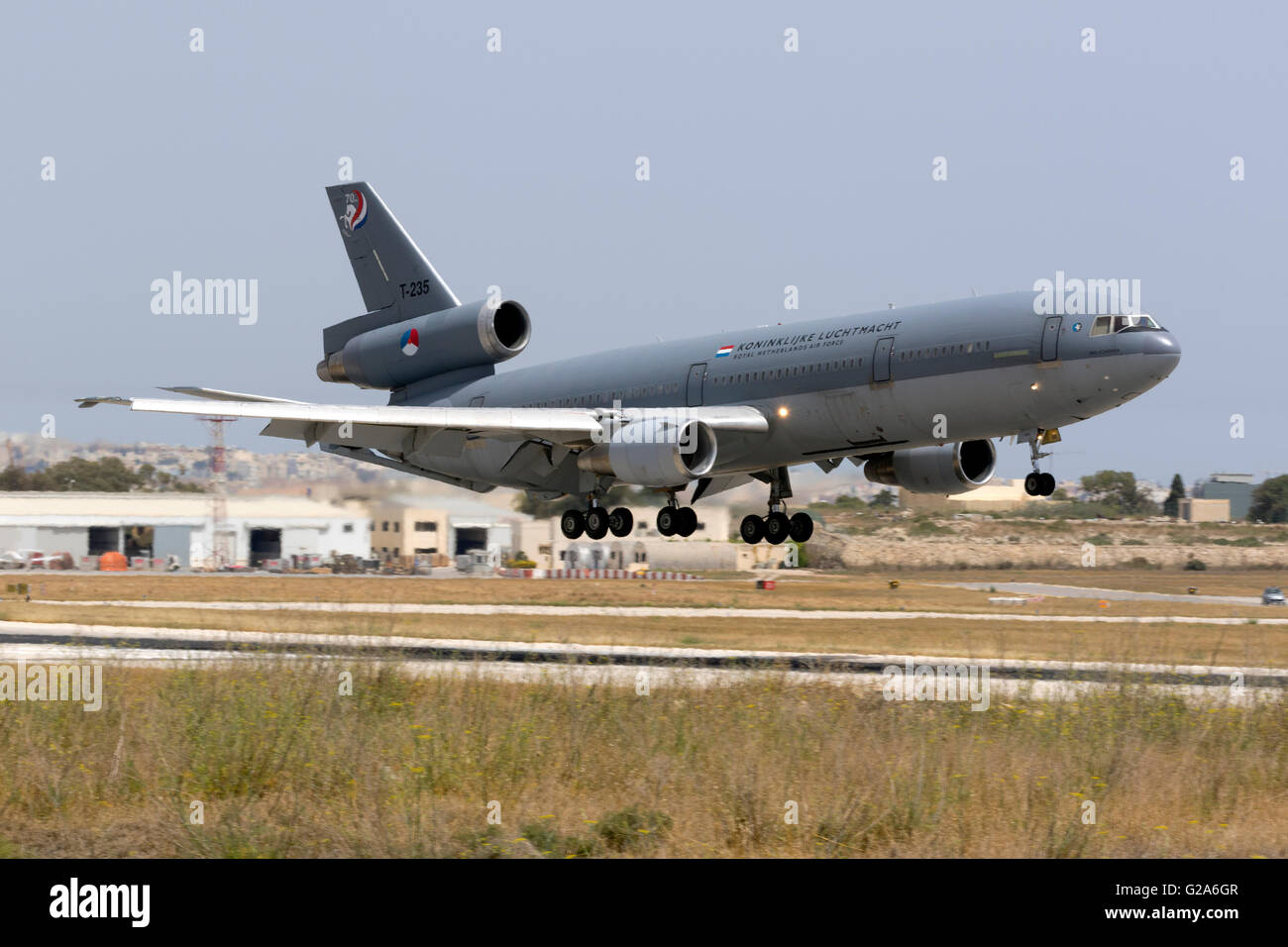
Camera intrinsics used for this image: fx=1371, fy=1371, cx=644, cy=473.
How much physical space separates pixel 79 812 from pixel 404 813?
13.5 ft

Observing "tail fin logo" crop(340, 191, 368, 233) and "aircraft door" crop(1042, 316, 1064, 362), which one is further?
"tail fin logo" crop(340, 191, 368, 233)

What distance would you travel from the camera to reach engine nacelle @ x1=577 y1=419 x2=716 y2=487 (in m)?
32.4

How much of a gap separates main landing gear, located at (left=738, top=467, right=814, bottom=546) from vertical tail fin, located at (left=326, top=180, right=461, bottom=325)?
12943 millimetres

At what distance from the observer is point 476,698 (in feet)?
73.7

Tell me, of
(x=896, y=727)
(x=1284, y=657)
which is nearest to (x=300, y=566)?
(x=1284, y=657)

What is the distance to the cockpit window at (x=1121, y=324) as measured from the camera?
28.7 metres

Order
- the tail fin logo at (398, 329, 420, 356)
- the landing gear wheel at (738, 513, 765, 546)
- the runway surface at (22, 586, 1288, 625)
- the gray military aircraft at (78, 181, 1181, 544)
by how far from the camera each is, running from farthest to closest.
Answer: the runway surface at (22, 586, 1288, 625) < the tail fin logo at (398, 329, 420, 356) < the landing gear wheel at (738, 513, 765, 546) < the gray military aircraft at (78, 181, 1181, 544)

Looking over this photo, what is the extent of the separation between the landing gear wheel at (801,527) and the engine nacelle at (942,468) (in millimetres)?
2370

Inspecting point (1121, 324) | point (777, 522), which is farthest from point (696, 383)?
point (1121, 324)

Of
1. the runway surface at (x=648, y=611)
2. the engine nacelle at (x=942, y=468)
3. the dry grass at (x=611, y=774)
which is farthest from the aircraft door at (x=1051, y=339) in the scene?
the runway surface at (x=648, y=611)

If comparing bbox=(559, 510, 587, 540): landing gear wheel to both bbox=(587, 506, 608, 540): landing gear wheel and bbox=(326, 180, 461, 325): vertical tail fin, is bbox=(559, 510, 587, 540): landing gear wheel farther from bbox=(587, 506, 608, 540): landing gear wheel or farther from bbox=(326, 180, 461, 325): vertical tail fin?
bbox=(326, 180, 461, 325): vertical tail fin

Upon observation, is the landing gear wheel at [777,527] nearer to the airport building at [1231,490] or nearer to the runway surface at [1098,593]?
the runway surface at [1098,593]

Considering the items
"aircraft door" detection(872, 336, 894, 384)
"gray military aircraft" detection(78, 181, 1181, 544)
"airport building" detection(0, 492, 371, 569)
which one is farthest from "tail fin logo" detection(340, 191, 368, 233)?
"airport building" detection(0, 492, 371, 569)
